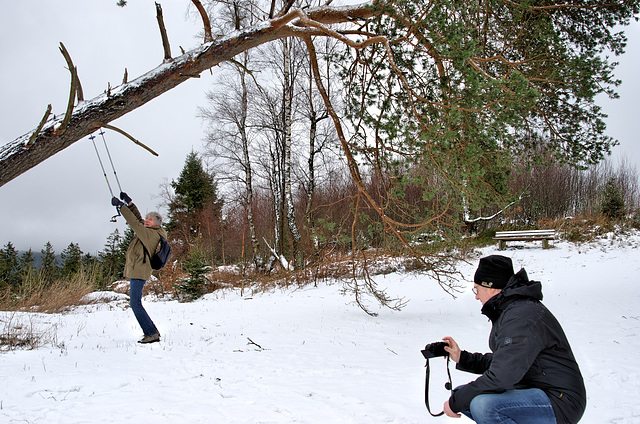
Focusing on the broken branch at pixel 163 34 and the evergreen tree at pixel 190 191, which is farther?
the evergreen tree at pixel 190 191

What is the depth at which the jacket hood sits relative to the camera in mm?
1904

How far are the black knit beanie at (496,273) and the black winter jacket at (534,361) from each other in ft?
0.45

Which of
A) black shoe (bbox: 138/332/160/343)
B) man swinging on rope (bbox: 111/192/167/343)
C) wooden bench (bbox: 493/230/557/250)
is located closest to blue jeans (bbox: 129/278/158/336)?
man swinging on rope (bbox: 111/192/167/343)

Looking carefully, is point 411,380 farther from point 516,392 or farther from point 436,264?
point 436,264

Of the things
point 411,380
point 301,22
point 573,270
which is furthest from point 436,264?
point 573,270

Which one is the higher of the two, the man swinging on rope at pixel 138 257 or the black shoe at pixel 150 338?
the man swinging on rope at pixel 138 257

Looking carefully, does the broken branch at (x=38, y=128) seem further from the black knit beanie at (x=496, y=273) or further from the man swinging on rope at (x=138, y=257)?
the black knit beanie at (x=496, y=273)

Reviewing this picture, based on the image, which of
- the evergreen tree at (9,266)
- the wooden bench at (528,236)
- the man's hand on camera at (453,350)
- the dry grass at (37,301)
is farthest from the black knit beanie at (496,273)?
the evergreen tree at (9,266)

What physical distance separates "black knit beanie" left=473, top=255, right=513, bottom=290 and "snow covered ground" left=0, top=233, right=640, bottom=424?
67.1 inches

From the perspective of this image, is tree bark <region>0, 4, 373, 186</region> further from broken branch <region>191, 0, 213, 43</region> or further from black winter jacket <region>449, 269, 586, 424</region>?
black winter jacket <region>449, 269, 586, 424</region>

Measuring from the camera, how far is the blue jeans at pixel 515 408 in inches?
70.5

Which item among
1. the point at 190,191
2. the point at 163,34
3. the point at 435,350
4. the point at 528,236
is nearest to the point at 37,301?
the point at 163,34

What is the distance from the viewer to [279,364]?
15.0 feet

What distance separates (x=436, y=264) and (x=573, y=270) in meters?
7.91
